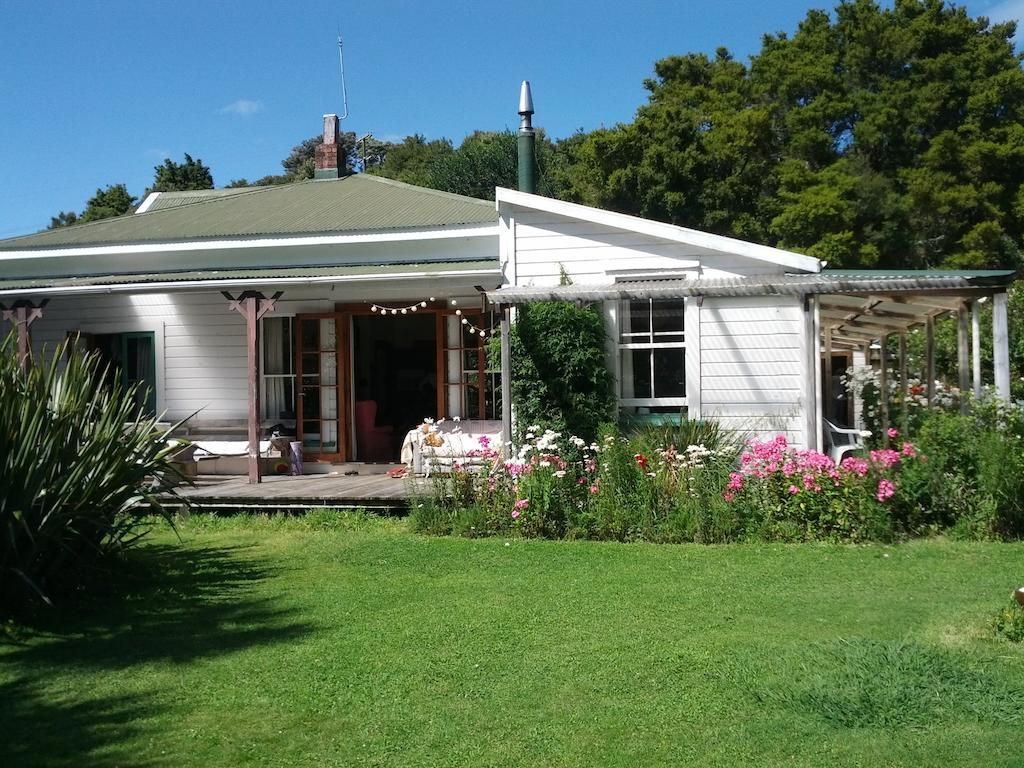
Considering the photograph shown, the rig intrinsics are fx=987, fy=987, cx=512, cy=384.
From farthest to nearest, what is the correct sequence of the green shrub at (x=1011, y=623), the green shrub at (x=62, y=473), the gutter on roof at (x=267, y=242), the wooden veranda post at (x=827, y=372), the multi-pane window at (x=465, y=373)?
the wooden veranda post at (x=827, y=372), the multi-pane window at (x=465, y=373), the gutter on roof at (x=267, y=242), the green shrub at (x=62, y=473), the green shrub at (x=1011, y=623)

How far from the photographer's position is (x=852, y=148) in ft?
105

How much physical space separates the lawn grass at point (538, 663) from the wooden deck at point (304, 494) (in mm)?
2527

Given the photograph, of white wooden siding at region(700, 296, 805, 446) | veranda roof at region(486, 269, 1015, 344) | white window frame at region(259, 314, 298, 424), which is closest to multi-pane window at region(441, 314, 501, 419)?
white window frame at region(259, 314, 298, 424)

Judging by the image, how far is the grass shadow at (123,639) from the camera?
483 centimetres

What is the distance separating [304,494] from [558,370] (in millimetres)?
3409

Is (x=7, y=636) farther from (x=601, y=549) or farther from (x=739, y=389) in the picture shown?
(x=739, y=389)

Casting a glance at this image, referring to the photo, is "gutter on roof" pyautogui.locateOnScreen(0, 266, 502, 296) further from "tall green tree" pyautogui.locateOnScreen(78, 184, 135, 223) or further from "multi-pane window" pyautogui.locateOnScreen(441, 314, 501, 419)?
"tall green tree" pyautogui.locateOnScreen(78, 184, 135, 223)

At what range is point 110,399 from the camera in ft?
26.0

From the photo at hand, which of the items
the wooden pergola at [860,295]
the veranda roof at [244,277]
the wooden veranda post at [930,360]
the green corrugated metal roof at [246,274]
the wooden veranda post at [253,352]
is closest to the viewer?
the wooden pergola at [860,295]

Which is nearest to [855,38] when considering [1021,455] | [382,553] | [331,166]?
[331,166]

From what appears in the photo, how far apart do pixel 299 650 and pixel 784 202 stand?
2746 cm

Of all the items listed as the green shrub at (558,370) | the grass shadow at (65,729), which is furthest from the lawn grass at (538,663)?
the green shrub at (558,370)

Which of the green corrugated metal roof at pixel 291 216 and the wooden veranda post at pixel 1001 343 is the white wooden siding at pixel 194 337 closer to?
the green corrugated metal roof at pixel 291 216

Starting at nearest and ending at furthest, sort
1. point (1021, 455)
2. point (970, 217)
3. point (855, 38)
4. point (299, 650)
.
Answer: point (299, 650) < point (1021, 455) < point (970, 217) < point (855, 38)
